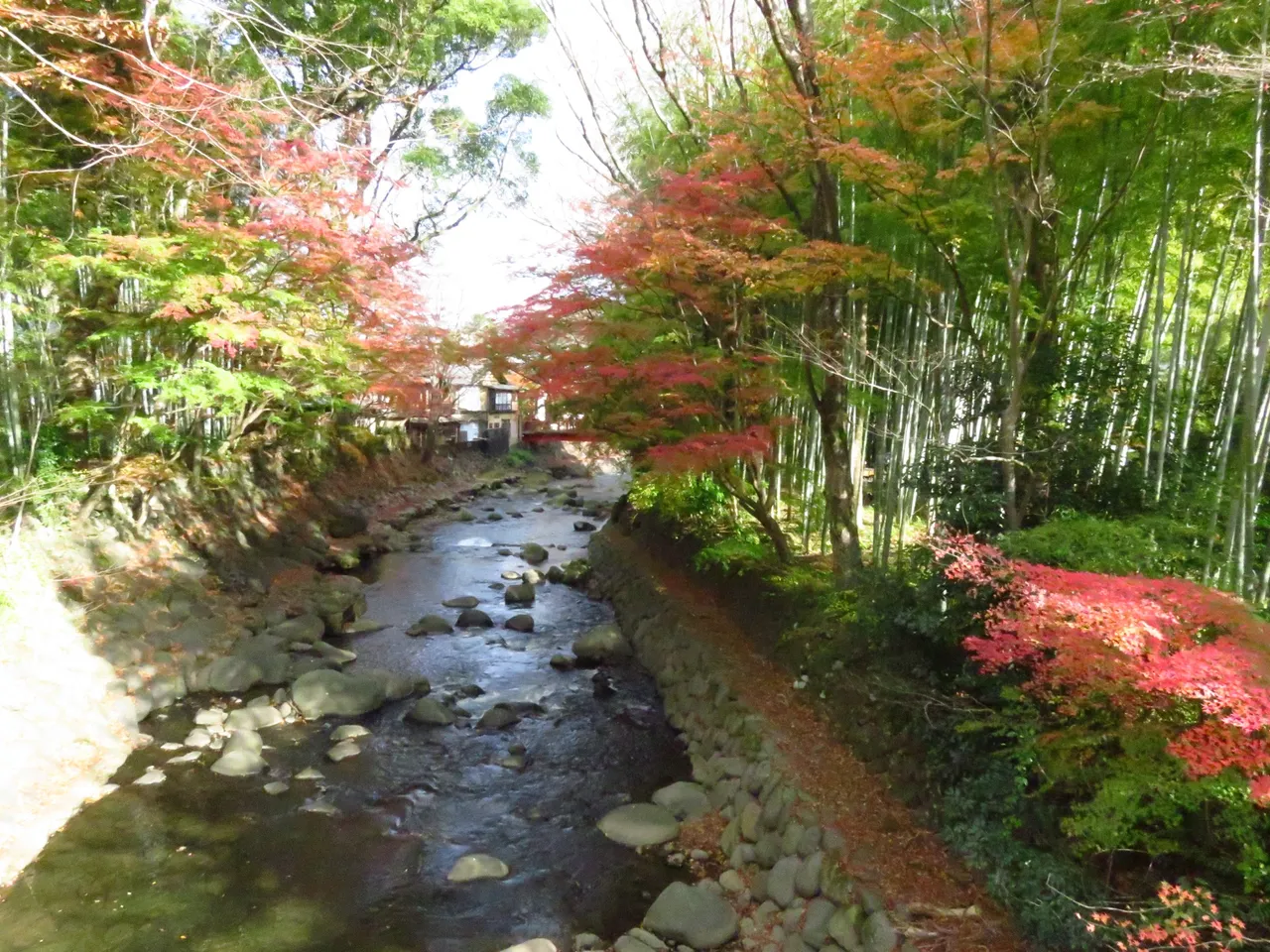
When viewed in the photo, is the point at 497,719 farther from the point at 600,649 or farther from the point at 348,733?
the point at 600,649

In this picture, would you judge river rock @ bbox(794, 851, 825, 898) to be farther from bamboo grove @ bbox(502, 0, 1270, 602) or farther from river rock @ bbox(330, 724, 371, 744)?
river rock @ bbox(330, 724, 371, 744)

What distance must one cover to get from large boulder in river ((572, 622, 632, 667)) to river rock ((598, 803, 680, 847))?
3449mm

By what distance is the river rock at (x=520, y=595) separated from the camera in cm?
1177

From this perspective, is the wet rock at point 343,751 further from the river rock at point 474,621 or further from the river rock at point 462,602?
the river rock at point 462,602

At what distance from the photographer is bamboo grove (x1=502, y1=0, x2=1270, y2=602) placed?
14.8 ft

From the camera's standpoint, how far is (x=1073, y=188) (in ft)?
17.4

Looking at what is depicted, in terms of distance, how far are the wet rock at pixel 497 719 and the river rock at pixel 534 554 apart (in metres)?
7.35

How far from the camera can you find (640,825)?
18.2 feet

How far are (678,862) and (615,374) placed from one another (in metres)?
4.31

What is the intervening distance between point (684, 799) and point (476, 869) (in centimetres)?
173

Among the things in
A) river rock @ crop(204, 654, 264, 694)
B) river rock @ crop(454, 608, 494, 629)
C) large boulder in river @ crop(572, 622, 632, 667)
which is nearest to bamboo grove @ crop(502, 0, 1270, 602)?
large boulder in river @ crop(572, 622, 632, 667)

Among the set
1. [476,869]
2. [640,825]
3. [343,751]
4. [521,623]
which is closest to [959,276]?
[640,825]

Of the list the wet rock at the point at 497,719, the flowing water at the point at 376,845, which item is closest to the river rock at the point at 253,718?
the flowing water at the point at 376,845

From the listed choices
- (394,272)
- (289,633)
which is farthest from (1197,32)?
(289,633)
